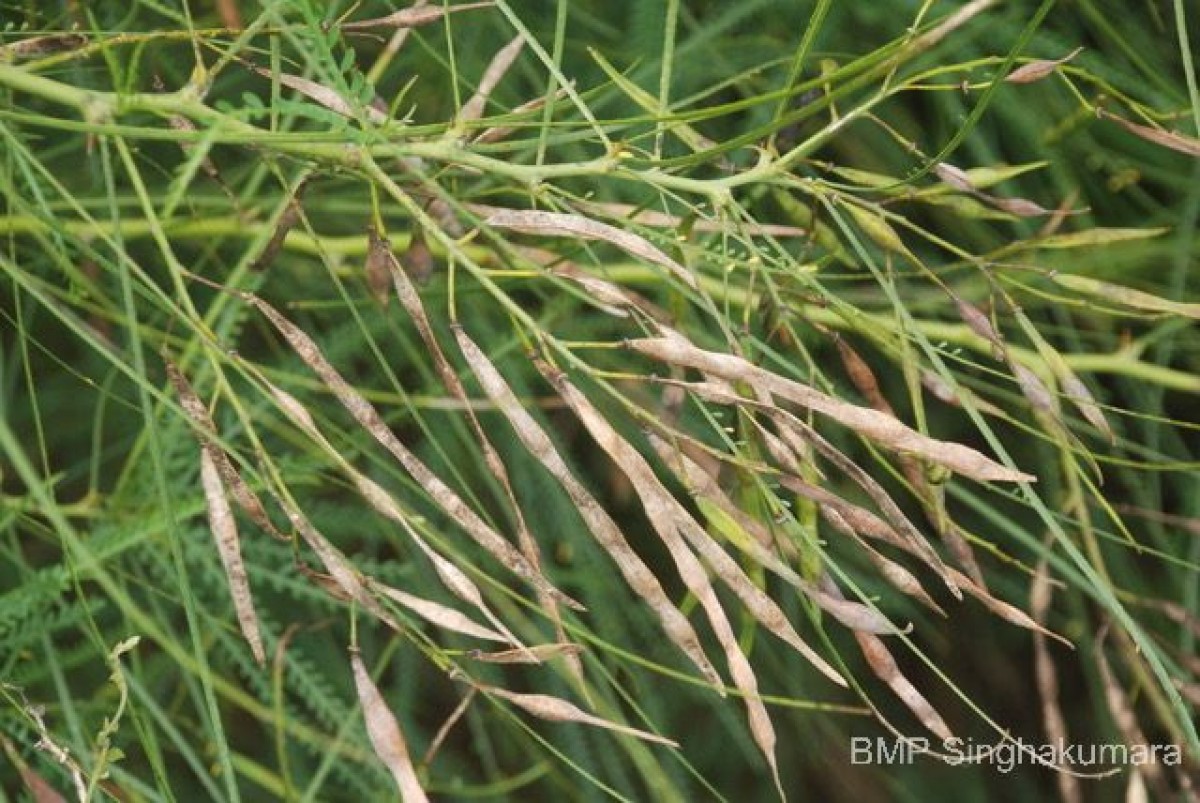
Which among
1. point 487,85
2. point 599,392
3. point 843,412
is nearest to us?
point 843,412

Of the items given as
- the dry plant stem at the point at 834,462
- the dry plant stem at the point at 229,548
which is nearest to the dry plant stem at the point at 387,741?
the dry plant stem at the point at 229,548

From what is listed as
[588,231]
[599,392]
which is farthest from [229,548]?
[599,392]

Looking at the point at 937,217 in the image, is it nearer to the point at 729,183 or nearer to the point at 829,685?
the point at 829,685

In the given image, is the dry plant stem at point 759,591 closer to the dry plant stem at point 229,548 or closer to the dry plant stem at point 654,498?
the dry plant stem at point 654,498

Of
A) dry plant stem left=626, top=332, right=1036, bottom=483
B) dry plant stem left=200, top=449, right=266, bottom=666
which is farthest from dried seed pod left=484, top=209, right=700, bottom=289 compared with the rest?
dry plant stem left=200, top=449, right=266, bottom=666

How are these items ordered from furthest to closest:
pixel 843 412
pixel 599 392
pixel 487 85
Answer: pixel 599 392, pixel 487 85, pixel 843 412

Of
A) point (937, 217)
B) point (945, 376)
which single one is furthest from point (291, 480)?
point (937, 217)

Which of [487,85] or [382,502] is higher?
[487,85]

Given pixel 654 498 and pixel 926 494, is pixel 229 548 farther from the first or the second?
pixel 926 494
